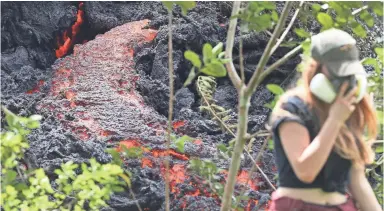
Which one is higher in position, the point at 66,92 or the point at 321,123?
the point at 321,123

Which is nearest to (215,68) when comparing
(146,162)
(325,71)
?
(325,71)

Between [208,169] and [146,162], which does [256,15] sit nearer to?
[208,169]

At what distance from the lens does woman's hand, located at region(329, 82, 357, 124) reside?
1444mm

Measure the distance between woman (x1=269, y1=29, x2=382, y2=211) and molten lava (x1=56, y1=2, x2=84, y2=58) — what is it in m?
3.32

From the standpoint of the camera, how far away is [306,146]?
4.79 feet

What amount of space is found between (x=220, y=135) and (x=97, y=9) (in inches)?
72.5

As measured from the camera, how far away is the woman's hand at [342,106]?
144cm

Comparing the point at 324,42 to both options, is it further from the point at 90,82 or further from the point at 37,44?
the point at 37,44

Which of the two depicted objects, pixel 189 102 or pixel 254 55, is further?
pixel 254 55

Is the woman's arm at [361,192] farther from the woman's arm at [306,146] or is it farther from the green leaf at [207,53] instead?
the green leaf at [207,53]

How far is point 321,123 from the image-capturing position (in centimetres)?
152

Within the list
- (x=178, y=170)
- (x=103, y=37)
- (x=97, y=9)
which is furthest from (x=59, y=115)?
(x=97, y=9)

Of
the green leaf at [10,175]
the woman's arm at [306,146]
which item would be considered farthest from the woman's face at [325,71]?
the green leaf at [10,175]

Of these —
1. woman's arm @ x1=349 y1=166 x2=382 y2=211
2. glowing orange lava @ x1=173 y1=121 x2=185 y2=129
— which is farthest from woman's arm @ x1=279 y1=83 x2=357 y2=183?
glowing orange lava @ x1=173 y1=121 x2=185 y2=129
